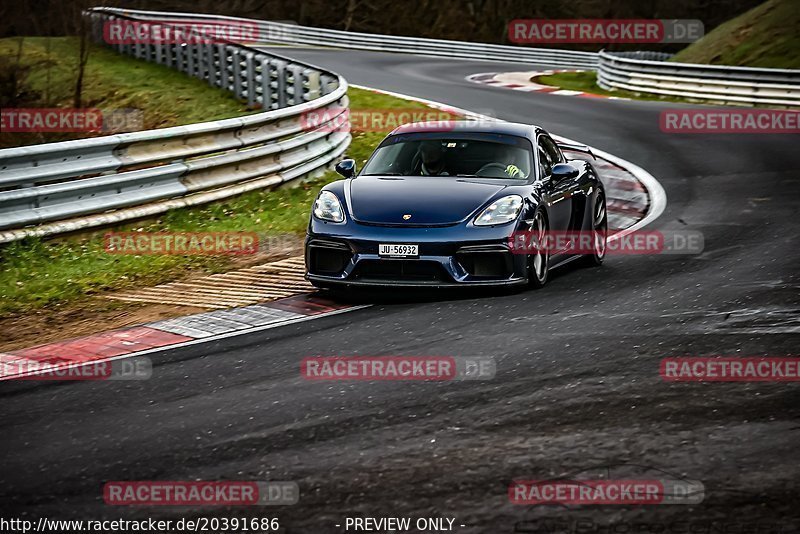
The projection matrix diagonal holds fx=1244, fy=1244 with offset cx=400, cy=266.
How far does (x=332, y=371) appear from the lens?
7.14 m

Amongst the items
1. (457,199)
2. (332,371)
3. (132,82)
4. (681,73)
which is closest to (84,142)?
(457,199)

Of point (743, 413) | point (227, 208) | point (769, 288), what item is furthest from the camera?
point (227, 208)

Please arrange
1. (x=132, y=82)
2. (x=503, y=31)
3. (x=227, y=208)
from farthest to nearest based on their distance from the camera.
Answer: (x=503, y=31) → (x=132, y=82) → (x=227, y=208)

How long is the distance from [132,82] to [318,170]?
1395cm

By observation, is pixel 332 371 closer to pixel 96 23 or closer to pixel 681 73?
pixel 681 73

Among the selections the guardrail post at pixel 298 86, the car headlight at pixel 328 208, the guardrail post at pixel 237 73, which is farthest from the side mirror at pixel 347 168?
the guardrail post at pixel 237 73

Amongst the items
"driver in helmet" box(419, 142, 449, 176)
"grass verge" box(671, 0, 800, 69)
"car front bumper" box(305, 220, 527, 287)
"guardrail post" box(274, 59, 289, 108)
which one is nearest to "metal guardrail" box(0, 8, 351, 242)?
"guardrail post" box(274, 59, 289, 108)

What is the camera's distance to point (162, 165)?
1321 centimetres

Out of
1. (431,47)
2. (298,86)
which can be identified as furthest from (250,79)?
(431,47)

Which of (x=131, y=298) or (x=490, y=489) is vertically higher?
(x=490, y=489)

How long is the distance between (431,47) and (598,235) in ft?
120

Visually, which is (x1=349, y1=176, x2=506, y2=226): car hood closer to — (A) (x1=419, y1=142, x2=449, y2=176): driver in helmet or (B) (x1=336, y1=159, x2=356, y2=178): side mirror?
(B) (x1=336, y1=159, x2=356, y2=178): side mirror

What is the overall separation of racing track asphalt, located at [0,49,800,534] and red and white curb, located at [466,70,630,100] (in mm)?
19970

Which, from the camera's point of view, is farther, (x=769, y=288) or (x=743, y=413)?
(x=769, y=288)
